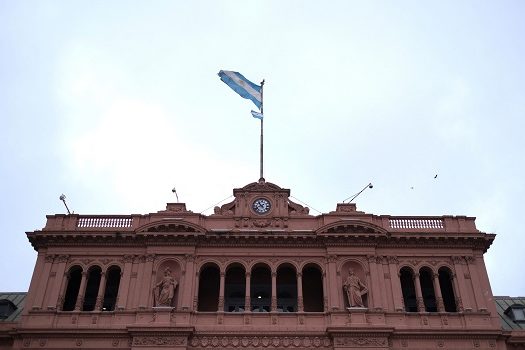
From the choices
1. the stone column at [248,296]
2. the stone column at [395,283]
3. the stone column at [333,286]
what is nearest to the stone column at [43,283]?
the stone column at [248,296]

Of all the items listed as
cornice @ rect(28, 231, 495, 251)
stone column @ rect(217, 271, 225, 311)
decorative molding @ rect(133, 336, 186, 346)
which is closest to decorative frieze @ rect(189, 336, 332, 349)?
decorative molding @ rect(133, 336, 186, 346)

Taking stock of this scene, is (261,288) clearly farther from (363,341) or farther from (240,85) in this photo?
(240,85)

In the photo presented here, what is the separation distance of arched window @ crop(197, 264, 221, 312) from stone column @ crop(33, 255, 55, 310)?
1058 centimetres

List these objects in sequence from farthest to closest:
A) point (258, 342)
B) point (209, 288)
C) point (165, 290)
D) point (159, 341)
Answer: point (209, 288)
point (165, 290)
point (258, 342)
point (159, 341)

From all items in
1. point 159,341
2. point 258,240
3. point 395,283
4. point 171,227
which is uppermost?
point 171,227

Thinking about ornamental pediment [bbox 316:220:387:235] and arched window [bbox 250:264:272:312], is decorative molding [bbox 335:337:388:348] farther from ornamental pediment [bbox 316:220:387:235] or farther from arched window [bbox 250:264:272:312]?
ornamental pediment [bbox 316:220:387:235]

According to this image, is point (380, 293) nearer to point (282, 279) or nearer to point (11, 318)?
point (282, 279)

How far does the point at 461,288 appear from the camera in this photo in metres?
41.6

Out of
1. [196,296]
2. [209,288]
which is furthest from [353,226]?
[196,296]

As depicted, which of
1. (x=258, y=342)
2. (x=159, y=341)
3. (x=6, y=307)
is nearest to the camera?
(x=159, y=341)

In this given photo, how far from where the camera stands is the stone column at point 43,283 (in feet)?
134

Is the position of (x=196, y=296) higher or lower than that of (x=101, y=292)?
lower

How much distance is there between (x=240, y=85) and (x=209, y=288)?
57.6 feet

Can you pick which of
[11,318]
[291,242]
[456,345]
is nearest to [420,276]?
[456,345]
